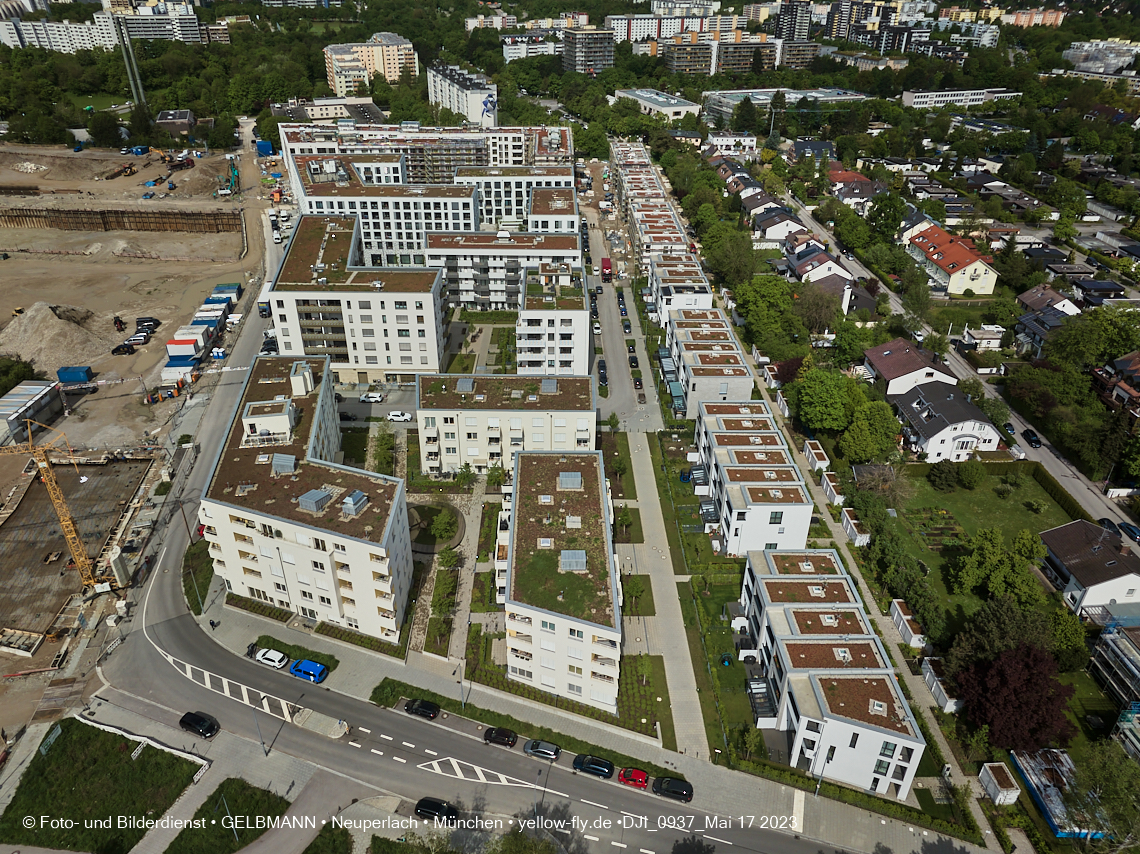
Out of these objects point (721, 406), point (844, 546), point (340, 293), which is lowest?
point (844, 546)

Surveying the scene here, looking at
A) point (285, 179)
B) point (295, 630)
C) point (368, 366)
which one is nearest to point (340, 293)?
point (368, 366)

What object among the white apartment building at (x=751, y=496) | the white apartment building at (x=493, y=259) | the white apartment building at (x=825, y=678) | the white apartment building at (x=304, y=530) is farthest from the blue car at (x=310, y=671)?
the white apartment building at (x=493, y=259)

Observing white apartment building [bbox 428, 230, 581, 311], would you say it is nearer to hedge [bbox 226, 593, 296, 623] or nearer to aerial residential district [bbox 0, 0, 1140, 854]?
aerial residential district [bbox 0, 0, 1140, 854]

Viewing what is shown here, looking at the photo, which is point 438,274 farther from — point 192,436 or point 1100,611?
point 1100,611

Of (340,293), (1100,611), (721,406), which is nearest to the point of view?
(1100,611)

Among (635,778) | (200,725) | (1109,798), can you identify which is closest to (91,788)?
(200,725)
